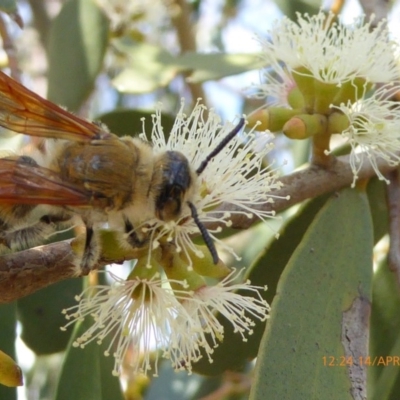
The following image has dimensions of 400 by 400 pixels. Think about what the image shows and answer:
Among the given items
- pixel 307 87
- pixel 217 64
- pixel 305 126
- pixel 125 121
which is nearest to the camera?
pixel 305 126

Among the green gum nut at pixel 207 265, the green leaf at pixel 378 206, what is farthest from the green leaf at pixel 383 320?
the green gum nut at pixel 207 265

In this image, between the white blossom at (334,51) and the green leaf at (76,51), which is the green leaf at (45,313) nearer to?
the green leaf at (76,51)

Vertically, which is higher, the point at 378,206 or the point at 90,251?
the point at 378,206

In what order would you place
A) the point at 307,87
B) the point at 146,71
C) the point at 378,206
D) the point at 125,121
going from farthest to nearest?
the point at 146,71 → the point at 125,121 → the point at 378,206 → the point at 307,87

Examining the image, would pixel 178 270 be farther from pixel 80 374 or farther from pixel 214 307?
pixel 80 374

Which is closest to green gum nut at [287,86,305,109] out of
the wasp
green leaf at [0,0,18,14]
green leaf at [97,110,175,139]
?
the wasp

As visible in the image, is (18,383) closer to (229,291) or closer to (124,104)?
(229,291)

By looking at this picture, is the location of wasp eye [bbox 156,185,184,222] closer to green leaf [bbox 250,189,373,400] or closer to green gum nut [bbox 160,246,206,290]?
green gum nut [bbox 160,246,206,290]

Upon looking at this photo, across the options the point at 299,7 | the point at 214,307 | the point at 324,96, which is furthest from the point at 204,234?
the point at 299,7
